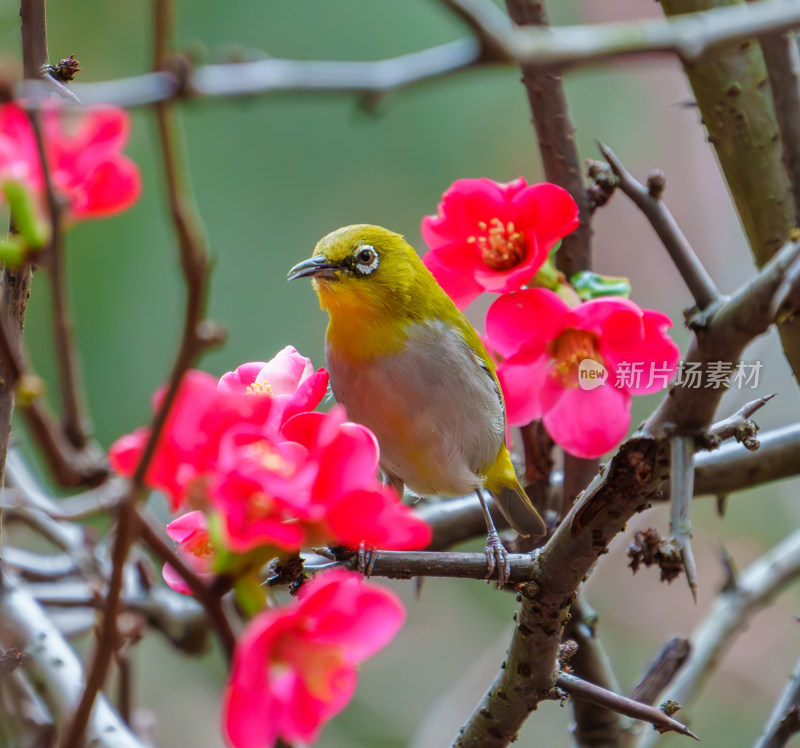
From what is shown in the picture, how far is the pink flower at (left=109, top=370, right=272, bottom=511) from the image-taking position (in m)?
0.60

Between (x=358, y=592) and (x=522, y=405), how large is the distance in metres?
0.95

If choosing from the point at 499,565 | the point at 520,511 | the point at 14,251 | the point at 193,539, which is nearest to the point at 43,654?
the point at 193,539

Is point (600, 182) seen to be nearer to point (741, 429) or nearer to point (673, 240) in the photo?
point (673, 240)

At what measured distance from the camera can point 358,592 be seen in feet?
2.08

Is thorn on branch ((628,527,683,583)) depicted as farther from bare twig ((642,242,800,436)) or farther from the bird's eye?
the bird's eye

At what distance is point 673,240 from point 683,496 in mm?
339

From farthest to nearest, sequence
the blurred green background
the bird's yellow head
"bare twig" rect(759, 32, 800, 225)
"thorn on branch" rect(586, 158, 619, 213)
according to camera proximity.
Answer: the blurred green background < the bird's yellow head < "thorn on branch" rect(586, 158, 619, 213) < "bare twig" rect(759, 32, 800, 225)

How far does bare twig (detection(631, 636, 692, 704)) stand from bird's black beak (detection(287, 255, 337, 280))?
3.01 ft

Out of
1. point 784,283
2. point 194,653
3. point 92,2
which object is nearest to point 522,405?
point 784,283

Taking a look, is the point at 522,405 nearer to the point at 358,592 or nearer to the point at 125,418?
the point at 358,592

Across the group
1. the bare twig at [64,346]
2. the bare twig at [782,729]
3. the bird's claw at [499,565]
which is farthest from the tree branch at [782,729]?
the bare twig at [64,346]

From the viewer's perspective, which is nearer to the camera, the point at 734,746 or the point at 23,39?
the point at 23,39

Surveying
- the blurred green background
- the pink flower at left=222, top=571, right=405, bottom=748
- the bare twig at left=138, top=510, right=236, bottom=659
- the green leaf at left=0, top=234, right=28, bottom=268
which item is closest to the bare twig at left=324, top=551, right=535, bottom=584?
the pink flower at left=222, top=571, right=405, bottom=748

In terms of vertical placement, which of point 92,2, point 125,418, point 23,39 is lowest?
point 125,418
